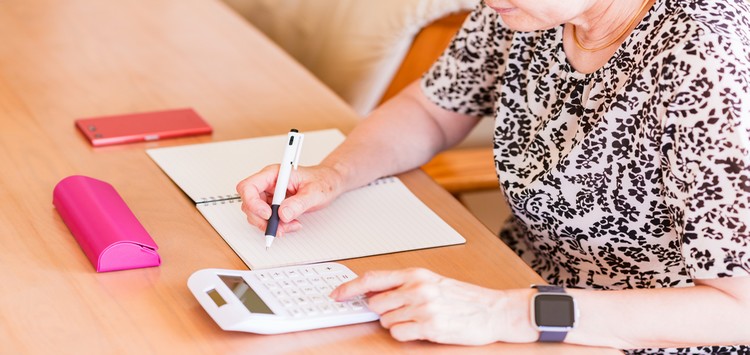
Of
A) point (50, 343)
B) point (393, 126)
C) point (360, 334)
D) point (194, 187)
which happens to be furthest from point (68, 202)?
point (393, 126)

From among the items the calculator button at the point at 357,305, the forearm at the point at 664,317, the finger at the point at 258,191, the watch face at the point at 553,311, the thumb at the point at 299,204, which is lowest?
the forearm at the point at 664,317

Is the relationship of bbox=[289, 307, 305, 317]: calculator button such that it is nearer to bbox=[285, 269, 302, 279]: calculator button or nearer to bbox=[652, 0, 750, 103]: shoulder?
bbox=[285, 269, 302, 279]: calculator button

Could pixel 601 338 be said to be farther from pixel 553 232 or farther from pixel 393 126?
pixel 393 126

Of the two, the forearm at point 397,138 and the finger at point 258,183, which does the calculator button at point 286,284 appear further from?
the forearm at point 397,138

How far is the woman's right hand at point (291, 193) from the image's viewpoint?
1.40 m

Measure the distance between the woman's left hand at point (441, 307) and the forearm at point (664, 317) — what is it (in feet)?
0.26

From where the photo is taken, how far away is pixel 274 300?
3.89 feet

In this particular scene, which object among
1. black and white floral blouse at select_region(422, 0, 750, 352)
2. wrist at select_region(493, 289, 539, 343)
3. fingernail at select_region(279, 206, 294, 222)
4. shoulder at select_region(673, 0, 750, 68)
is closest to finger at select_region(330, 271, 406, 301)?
wrist at select_region(493, 289, 539, 343)

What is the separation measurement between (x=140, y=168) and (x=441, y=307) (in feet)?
2.04

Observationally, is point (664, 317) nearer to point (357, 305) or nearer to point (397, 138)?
point (357, 305)

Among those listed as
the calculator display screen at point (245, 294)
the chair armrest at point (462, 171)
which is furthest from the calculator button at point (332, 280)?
the chair armrest at point (462, 171)

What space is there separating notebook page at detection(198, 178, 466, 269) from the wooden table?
2 centimetres

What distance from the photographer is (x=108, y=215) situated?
1.33m

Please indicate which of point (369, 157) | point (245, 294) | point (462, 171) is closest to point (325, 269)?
point (245, 294)
